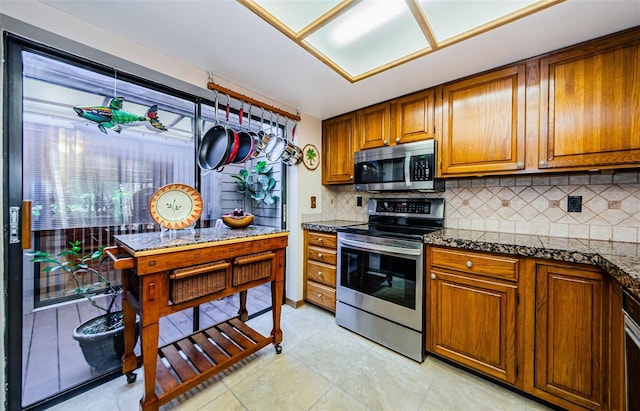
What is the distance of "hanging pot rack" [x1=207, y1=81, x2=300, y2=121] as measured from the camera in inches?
72.4

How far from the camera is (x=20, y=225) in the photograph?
1.22 meters

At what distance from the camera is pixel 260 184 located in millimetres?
2865

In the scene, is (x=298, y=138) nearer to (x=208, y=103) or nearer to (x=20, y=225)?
(x=208, y=103)

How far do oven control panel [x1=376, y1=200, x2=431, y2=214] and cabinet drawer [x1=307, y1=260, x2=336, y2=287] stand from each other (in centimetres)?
81

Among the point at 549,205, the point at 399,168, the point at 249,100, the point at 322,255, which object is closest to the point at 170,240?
the point at 249,100

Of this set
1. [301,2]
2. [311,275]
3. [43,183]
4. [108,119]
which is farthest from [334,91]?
[43,183]

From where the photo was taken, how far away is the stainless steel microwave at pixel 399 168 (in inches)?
79.0

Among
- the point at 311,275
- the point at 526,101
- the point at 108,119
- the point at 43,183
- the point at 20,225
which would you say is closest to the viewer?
the point at 20,225

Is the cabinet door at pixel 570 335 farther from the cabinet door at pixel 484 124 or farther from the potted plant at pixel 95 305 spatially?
the potted plant at pixel 95 305

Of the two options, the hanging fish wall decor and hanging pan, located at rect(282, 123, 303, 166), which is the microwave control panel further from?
the hanging fish wall decor

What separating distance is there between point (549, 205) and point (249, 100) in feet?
8.17

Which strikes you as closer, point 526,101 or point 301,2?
point 301,2

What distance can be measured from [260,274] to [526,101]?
2185mm

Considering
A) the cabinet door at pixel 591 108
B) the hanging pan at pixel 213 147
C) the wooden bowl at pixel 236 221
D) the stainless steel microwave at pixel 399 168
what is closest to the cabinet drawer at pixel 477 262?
the stainless steel microwave at pixel 399 168
